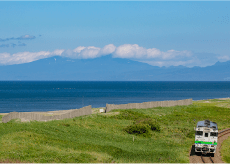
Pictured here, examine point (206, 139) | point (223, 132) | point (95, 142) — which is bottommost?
point (223, 132)

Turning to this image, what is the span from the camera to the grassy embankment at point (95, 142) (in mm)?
25844

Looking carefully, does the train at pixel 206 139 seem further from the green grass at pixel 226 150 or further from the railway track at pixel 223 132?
the railway track at pixel 223 132

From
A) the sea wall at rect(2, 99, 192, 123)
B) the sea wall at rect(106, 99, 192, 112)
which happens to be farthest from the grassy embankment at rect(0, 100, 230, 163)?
the sea wall at rect(106, 99, 192, 112)

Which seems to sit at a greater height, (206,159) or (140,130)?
(140,130)

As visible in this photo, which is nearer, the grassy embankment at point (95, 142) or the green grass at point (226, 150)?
the grassy embankment at point (95, 142)

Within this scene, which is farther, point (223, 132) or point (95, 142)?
point (223, 132)

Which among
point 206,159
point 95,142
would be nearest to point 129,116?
point 95,142

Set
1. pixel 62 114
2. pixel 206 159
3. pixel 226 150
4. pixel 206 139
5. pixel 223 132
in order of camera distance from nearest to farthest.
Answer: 1. pixel 206 159
2. pixel 206 139
3. pixel 226 150
4. pixel 223 132
5. pixel 62 114

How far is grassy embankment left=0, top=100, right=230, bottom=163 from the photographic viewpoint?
2584 cm

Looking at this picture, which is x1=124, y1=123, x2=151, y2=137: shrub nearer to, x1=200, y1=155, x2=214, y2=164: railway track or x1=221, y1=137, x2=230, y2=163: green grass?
x1=221, y1=137, x2=230, y2=163: green grass

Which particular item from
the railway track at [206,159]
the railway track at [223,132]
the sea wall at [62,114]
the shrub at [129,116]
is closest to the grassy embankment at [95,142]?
the shrub at [129,116]

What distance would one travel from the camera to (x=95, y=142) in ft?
111

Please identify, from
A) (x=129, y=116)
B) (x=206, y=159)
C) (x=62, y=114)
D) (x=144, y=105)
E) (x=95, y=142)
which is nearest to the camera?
(x=206, y=159)

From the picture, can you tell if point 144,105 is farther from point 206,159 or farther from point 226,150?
point 206,159
